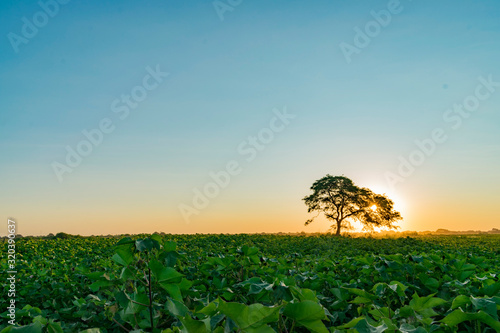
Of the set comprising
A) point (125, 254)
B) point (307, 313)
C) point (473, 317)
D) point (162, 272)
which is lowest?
point (473, 317)

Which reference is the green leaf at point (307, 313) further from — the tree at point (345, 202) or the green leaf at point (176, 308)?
the tree at point (345, 202)

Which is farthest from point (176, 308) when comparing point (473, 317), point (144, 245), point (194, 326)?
point (473, 317)

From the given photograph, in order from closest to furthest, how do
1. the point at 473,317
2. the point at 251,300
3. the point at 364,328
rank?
1. the point at 364,328
2. the point at 473,317
3. the point at 251,300

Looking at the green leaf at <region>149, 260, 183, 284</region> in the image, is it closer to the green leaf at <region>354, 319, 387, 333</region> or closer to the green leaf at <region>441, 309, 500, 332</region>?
the green leaf at <region>354, 319, 387, 333</region>

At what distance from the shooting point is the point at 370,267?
431 cm

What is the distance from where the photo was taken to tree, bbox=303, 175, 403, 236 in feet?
149

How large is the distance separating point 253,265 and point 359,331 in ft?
8.04

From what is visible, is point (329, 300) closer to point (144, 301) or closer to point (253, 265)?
point (253, 265)

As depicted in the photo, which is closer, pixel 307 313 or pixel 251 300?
pixel 307 313

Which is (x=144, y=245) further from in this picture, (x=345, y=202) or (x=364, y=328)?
(x=345, y=202)

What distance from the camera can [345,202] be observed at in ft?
150

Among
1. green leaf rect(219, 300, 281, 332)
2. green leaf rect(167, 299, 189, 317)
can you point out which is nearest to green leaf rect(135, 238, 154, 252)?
green leaf rect(167, 299, 189, 317)

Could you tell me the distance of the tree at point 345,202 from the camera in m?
45.5

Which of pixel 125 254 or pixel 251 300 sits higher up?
pixel 125 254
